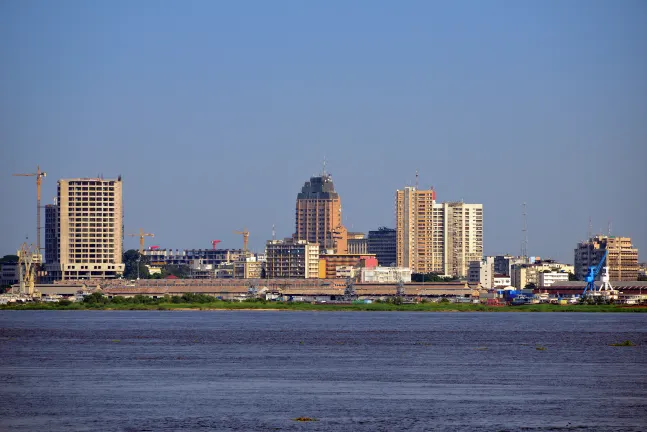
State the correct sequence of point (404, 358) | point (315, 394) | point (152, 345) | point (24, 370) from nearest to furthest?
point (315, 394) → point (24, 370) → point (404, 358) → point (152, 345)

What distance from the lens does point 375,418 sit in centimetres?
5019

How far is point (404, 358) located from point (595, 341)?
32337 millimetres

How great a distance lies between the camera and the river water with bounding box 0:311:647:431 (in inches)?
1950

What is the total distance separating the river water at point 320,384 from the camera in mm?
49531

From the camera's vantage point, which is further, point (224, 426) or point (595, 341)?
point (595, 341)

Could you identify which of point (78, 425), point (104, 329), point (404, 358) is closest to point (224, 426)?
point (78, 425)

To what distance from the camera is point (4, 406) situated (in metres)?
53.4

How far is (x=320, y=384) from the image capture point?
64.0 m

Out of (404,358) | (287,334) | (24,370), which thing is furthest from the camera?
(287,334)

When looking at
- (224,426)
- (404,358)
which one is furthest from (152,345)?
(224,426)

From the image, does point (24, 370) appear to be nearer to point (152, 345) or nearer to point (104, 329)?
point (152, 345)

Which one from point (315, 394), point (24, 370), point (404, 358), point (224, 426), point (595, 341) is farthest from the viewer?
point (595, 341)

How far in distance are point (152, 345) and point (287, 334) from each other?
25.8 meters

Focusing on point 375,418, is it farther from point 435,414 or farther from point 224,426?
point 224,426
